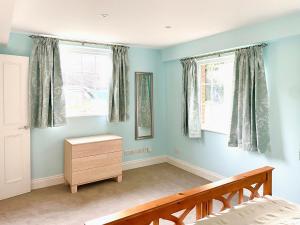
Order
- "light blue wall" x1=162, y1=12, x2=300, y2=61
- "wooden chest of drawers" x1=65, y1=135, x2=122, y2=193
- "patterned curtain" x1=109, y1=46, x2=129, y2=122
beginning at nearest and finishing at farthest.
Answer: "light blue wall" x1=162, y1=12, x2=300, y2=61
"wooden chest of drawers" x1=65, y1=135, x2=122, y2=193
"patterned curtain" x1=109, y1=46, x2=129, y2=122

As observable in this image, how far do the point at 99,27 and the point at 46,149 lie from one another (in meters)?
2.06

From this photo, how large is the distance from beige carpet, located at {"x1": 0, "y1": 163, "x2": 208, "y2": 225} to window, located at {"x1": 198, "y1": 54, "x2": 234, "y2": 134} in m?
1.01

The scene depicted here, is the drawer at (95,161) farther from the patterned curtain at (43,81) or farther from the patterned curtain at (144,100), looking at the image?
the patterned curtain at (144,100)

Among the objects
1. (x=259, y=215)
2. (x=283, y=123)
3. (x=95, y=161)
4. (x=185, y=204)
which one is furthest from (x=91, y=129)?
(x=259, y=215)

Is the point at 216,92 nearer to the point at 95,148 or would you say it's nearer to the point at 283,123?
the point at 283,123

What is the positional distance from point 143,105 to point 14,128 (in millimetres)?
2269

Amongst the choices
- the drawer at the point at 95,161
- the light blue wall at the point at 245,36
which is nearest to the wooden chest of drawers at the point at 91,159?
the drawer at the point at 95,161

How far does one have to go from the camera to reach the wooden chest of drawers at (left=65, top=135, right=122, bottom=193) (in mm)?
3453

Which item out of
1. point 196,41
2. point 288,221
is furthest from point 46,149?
point 288,221

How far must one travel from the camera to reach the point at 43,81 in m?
3.48

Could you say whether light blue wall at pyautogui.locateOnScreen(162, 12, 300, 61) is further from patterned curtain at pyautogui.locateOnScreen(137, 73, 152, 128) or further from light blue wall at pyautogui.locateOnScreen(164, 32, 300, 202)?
patterned curtain at pyautogui.locateOnScreen(137, 73, 152, 128)

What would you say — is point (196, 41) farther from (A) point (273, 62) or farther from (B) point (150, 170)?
(B) point (150, 170)

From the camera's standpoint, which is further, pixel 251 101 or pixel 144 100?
pixel 144 100

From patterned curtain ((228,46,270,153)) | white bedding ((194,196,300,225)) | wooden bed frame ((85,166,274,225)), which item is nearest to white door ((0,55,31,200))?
wooden bed frame ((85,166,274,225))
